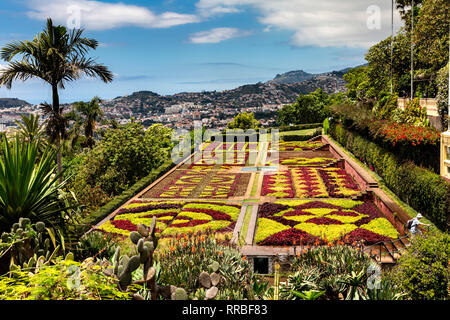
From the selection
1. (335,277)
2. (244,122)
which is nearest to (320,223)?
(335,277)

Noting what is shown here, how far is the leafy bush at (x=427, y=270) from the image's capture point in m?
6.86

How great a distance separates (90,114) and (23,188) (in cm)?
2804

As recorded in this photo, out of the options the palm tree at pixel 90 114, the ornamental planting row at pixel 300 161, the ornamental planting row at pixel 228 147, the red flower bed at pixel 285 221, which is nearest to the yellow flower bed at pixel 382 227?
the red flower bed at pixel 285 221

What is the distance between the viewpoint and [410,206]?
16.4m

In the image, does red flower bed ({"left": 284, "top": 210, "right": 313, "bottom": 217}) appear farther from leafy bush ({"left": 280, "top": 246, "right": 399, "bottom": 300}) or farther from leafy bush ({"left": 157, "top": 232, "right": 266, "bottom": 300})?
leafy bush ({"left": 157, "top": 232, "right": 266, "bottom": 300})

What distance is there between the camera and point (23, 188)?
20.8ft

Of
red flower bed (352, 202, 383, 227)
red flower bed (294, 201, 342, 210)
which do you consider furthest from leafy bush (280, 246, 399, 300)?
red flower bed (294, 201, 342, 210)

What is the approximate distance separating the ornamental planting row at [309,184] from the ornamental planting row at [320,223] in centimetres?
165

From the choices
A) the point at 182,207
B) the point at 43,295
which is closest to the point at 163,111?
the point at 182,207

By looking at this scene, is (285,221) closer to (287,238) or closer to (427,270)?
(287,238)

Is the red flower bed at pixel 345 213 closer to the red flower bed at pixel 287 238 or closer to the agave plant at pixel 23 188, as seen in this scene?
the red flower bed at pixel 287 238

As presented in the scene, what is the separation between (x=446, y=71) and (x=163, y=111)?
4911 centimetres

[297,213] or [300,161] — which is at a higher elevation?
[300,161]
